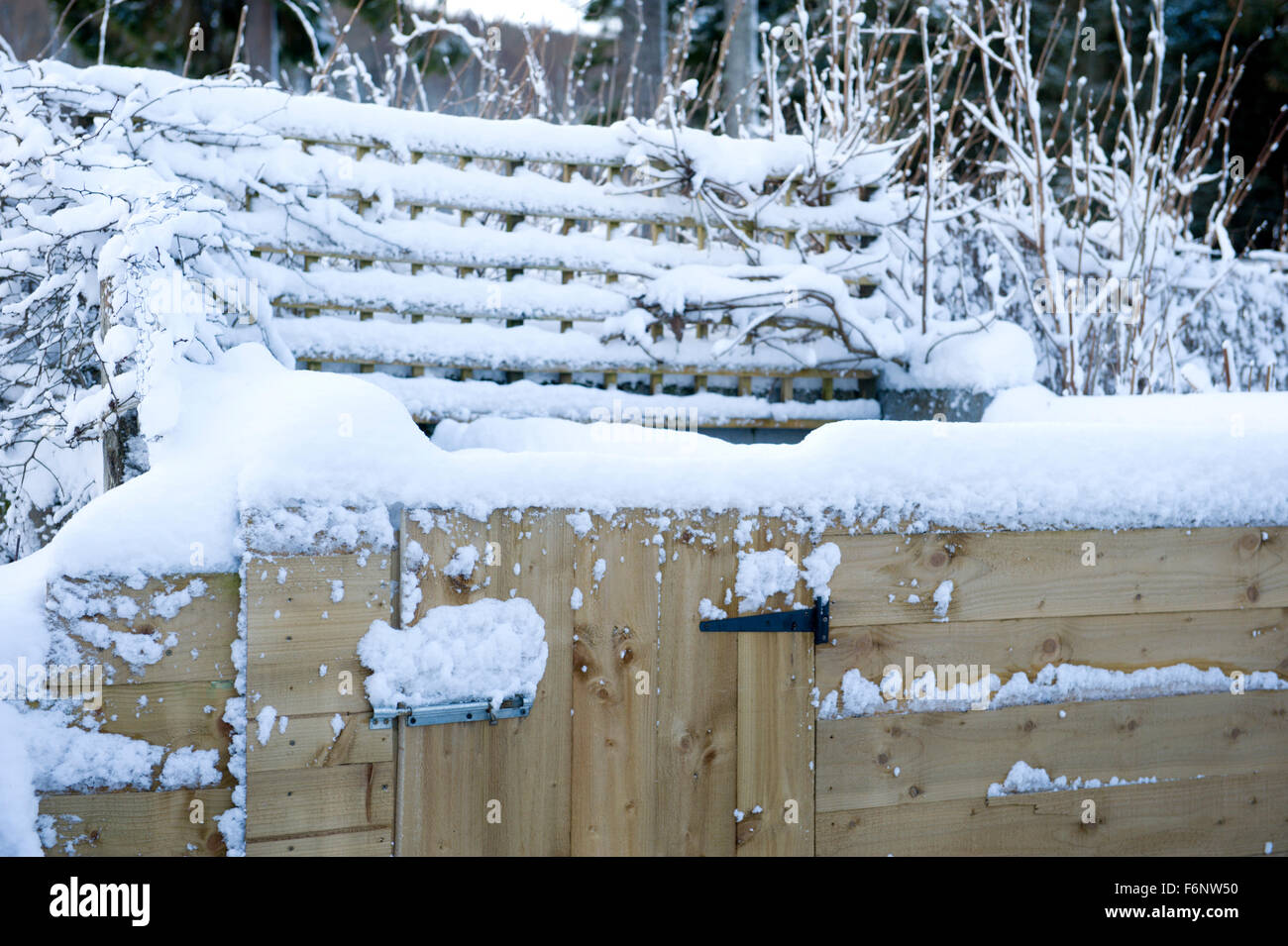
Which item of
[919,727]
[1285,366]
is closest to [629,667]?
[919,727]

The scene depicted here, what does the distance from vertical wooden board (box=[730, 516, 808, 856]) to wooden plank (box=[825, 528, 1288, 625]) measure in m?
0.13

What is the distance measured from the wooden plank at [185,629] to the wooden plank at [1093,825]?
1237 mm

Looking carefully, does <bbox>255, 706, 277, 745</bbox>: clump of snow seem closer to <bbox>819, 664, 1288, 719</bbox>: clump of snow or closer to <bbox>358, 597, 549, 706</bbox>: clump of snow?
<bbox>358, 597, 549, 706</bbox>: clump of snow

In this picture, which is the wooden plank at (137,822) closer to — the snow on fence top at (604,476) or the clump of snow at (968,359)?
the snow on fence top at (604,476)

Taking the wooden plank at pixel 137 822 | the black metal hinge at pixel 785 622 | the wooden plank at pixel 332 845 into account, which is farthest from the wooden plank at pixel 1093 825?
the wooden plank at pixel 137 822

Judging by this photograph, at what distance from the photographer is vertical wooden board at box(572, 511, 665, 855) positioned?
6.19ft

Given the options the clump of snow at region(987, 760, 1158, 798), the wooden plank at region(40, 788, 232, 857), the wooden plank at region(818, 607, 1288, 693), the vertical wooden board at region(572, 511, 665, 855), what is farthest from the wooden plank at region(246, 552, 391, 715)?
the clump of snow at region(987, 760, 1158, 798)

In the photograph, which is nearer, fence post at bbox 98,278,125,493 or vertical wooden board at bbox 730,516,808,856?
vertical wooden board at bbox 730,516,808,856

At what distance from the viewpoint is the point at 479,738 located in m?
1.84

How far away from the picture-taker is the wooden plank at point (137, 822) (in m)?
1.68

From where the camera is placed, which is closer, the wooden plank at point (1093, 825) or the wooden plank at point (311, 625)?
the wooden plank at point (311, 625)

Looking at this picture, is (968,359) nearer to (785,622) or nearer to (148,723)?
(785,622)

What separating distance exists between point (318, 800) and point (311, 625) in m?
0.33
